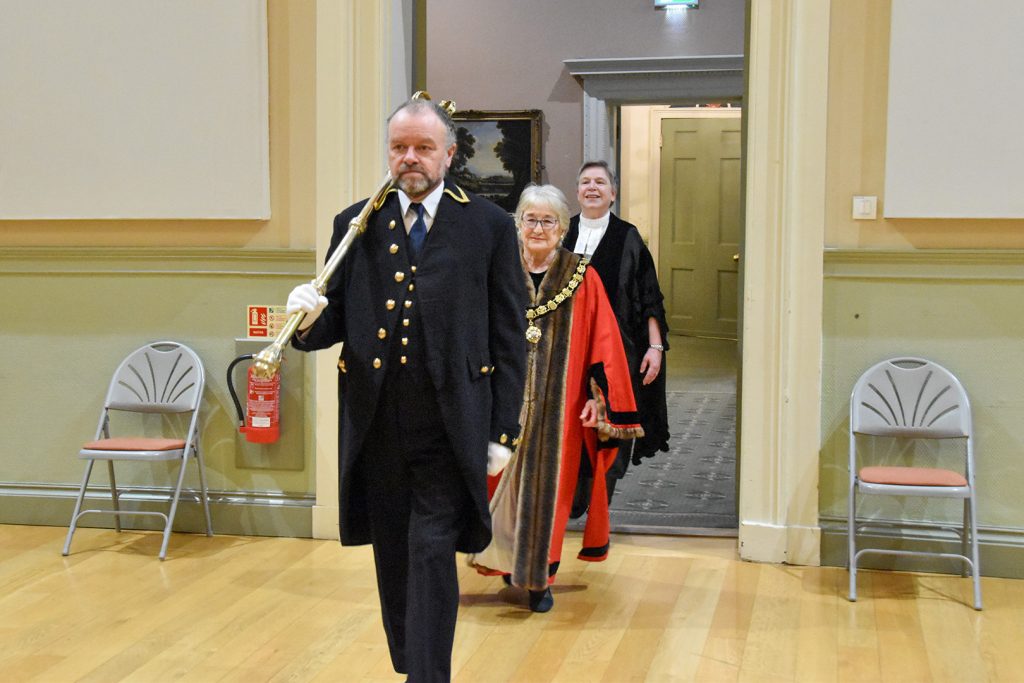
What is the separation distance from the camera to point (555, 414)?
427 centimetres

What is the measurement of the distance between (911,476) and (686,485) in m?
2.06

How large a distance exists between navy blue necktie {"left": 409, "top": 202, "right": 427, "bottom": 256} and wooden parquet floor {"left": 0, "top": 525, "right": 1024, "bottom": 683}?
1378 mm

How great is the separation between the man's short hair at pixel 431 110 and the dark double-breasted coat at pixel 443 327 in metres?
0.14

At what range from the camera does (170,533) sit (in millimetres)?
4977

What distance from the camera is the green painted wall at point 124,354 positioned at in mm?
5191

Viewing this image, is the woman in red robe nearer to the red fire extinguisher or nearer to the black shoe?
the black shoe

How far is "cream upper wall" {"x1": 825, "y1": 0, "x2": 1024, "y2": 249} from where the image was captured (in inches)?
183

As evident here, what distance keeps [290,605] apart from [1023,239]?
3.08 metres

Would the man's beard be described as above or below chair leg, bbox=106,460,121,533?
above

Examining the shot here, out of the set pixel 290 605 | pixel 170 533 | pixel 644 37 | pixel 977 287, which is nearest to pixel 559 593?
pixel 290 605

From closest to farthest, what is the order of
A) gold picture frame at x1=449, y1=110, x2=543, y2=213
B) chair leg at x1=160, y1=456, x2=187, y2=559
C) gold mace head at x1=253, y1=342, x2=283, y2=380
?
1. gold mace head at x1=253, y1=342, x2=283, y2=380
2. chair leg at x1=160, y1=456, x2=187, y2=559
3. gold picture frame at x1=449, y1=110, x2=543, y2=213

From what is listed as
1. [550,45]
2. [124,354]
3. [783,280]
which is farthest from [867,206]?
[550,45]

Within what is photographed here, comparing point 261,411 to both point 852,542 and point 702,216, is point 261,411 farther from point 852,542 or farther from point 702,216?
point 702,216

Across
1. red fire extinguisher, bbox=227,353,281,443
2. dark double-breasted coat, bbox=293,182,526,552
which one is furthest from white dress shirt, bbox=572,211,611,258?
dark double-breasted coat, bbox=293,182,526,552
